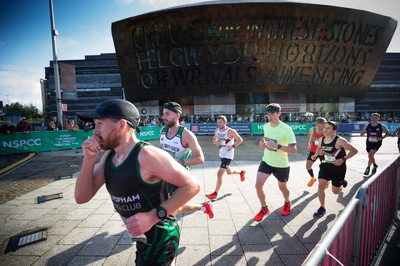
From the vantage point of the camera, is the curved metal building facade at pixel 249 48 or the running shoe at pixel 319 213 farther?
the curved metal building facade at pixel 249 48

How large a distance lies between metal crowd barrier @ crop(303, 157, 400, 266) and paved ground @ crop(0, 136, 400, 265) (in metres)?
0.83

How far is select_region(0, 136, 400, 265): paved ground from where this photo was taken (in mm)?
3082

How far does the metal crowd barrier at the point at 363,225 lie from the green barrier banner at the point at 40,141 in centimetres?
1570

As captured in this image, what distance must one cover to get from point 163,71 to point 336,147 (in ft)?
99.7

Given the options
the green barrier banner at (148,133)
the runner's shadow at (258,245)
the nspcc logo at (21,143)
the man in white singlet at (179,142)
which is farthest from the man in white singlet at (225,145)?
the green barrier banner at (148,133)

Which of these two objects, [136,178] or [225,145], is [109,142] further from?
[225,145]

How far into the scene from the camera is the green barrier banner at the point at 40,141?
11.7 metres

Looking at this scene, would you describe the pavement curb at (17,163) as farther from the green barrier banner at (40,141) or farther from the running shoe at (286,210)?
the running shoe at (286,210)

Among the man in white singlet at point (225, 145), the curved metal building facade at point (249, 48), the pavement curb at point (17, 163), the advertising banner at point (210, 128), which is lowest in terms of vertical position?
the pavement curb at point (17, 163)

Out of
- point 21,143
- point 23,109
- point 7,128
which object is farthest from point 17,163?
point 23,109

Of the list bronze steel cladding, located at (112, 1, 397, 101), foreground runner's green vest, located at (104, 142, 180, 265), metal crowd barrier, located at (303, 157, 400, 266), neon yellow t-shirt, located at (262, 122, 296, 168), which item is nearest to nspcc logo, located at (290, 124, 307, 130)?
bronze steel cladding, located at (112, 1, 397, 101)

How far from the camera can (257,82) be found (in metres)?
32.0

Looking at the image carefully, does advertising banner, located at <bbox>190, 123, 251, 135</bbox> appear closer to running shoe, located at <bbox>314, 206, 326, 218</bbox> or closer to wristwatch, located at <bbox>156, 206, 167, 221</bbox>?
running shoe, located at <bbox>314, 206, 326, 218</bbox>

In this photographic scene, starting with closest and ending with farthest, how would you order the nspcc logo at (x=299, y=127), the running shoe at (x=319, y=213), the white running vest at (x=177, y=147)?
1. the white running vest at (x=177, y=147)
2. the running shoe at (x=319, y=213)
3. the nspcc logo at (x=299, y=127)
